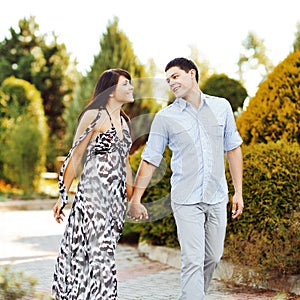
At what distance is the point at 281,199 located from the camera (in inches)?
249

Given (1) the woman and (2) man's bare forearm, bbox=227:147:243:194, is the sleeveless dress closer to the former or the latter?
(1) the woman

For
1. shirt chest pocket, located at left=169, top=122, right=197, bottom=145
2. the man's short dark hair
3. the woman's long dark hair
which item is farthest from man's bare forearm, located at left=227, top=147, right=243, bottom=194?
the woman's long dark hair

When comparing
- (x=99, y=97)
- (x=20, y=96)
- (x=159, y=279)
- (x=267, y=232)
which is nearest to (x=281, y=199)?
(x=267, y=232)

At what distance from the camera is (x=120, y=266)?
24.8 feet

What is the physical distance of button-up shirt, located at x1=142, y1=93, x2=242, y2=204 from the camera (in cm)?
444

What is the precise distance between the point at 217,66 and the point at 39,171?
66.3 feet

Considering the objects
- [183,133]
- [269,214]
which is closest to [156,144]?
[183,133]

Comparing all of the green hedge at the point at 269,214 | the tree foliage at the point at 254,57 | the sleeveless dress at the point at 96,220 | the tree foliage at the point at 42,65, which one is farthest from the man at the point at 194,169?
the tree foliage at the point at 254,57

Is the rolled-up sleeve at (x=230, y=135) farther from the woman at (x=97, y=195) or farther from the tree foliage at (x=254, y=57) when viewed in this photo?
the tree foliage at (x=254, y=57)

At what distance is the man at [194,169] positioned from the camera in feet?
14.4

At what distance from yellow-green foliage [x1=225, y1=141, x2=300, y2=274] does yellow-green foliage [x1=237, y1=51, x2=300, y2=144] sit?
81cm

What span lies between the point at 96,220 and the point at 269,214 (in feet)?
7.73

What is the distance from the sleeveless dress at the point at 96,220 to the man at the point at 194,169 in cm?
15

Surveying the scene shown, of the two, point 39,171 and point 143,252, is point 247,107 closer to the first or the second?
point 143,252
